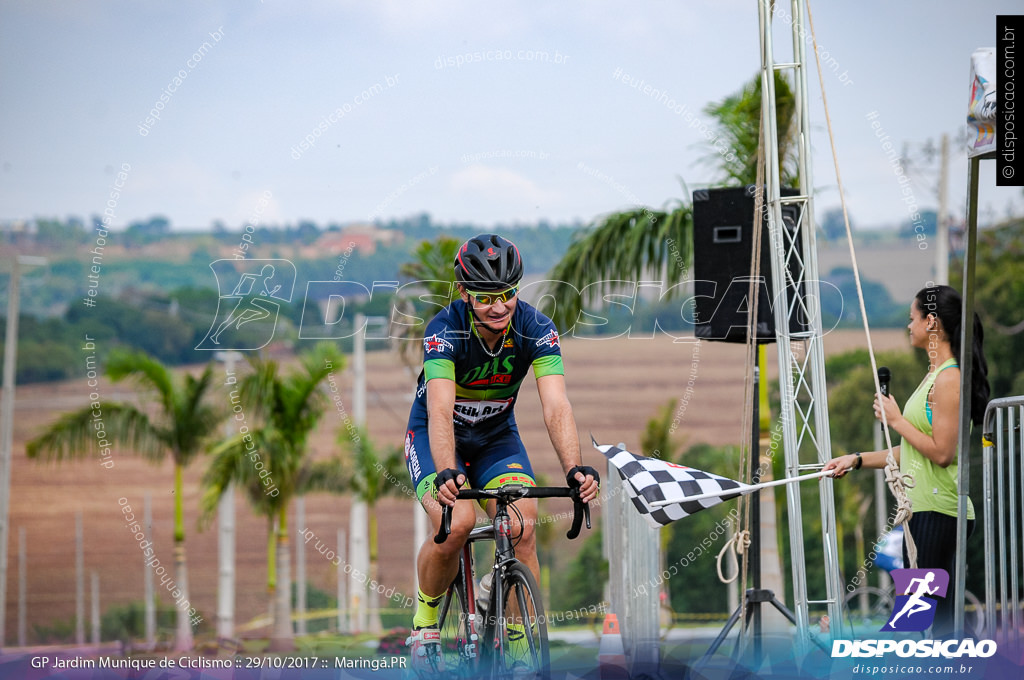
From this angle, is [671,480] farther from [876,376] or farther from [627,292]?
[627,292]

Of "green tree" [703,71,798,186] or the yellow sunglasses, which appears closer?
the yellow sunglasses

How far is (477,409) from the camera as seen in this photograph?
170 inches

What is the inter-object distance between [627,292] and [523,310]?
5.96 metres

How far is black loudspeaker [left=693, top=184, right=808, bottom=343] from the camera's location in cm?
579

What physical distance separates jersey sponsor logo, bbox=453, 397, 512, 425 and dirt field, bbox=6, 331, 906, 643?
4535 centimetres

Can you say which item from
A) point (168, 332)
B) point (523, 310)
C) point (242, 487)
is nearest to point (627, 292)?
point (523, 310)

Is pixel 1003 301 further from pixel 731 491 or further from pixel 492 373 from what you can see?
pixel 492 373

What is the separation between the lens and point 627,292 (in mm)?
9992

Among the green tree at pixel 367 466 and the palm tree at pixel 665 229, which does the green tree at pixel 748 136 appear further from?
the green tree at pixel 367 466

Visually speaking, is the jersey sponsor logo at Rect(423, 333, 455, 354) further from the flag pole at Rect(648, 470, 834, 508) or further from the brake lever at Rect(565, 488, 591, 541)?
the flag pole at Rect(648, 470, 834, 508)

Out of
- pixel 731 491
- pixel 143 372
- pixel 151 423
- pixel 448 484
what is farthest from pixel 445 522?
pixel 151 423

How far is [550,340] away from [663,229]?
5846 mm

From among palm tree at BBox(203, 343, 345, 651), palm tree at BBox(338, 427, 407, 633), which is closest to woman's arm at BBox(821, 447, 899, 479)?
palm tree at BBox(203, 343, 345, 651)

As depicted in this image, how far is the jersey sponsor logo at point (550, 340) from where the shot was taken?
4098 mm
